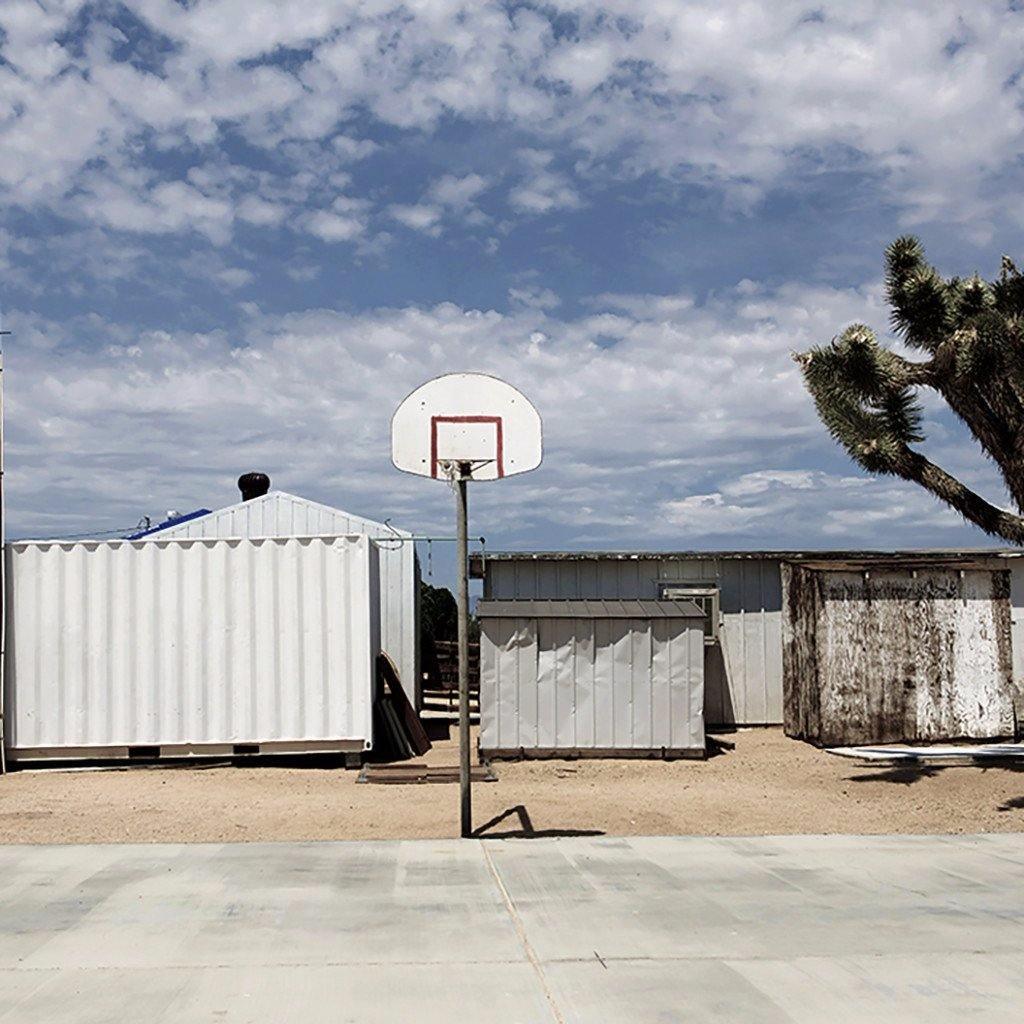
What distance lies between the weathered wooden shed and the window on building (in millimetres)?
2062

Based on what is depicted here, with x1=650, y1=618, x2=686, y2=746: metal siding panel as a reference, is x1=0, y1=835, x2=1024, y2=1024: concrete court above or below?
below

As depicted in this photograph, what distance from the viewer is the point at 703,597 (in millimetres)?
19844

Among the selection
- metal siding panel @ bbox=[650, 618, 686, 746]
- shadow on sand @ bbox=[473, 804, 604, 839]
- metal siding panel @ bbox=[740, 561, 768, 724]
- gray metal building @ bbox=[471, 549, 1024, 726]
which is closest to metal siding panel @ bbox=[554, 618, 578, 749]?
metal siding panel @ bbox=[650, 618, 686, 746]

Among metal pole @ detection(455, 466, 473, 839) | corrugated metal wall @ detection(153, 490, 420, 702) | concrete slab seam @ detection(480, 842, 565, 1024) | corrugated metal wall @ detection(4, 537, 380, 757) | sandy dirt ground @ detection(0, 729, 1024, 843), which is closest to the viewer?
concrete slab seam @ detection(480, 842, 565, 1024)

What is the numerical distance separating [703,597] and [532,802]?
7515 millimetres

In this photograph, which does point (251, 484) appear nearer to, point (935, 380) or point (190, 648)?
point (190, 648)

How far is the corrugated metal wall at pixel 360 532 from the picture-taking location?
74.7 ft

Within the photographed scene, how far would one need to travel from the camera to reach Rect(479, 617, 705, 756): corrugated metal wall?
16281mm

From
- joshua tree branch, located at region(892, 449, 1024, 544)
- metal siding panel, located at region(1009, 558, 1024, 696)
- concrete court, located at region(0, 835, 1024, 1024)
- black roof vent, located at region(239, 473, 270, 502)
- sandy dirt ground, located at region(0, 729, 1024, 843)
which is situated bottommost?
sandy dirt ground, located at region(0, 729, 1024, 843)

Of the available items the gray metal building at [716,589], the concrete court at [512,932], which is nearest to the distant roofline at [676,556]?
the gray metal building at [716,589]

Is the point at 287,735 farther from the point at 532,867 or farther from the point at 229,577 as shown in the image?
the point at 532,867

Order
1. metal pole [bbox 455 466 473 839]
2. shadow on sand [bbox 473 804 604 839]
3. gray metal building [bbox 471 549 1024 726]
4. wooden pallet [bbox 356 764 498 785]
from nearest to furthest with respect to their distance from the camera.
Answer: metal pole [bbox 455 466 473 839], shadow on sand [bbox 473 804 604 839], wooden pallet [bbox 356 764 498 785], gray metal building [bbox 471 549 1024 726]

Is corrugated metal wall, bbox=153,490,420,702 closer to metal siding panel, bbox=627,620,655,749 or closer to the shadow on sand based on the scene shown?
metal siding panel, bbox=627,620,655,749

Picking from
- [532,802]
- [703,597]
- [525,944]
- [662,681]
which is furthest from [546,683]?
[525,944]
